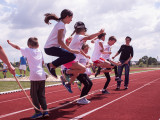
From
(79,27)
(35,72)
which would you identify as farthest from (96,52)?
(35,72)

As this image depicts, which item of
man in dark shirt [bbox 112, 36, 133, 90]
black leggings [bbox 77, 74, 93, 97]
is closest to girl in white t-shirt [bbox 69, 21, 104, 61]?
black leggings [bbox 77, 74, 93, 97]

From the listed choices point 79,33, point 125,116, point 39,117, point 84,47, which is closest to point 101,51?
point 84,47

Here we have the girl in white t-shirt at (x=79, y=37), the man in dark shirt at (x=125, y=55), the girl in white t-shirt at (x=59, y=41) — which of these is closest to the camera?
the girl in white t-shirt at (x=59, y=41)

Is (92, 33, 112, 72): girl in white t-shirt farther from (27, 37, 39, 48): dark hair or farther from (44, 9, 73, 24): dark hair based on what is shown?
(27, 37, 39, 48): dark hair

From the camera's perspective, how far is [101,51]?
25.5 feet

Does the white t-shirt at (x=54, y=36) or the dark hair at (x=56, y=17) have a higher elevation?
the dark hair at (x=56, y=17)

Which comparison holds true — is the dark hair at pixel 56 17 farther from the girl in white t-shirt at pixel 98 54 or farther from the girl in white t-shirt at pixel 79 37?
the girl in white t-shirt at pixel 98 54

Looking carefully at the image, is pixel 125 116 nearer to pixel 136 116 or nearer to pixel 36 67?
pixel 136 116

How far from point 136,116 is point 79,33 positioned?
2698 millimetres

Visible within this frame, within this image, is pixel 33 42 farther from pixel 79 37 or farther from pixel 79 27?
pixel 79 27

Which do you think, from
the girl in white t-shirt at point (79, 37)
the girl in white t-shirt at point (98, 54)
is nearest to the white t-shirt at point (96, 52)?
the girl in white t-shirt at point (98, 54)

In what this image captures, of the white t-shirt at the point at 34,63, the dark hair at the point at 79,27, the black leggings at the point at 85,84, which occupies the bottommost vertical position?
the black leggings at the point at 85,84

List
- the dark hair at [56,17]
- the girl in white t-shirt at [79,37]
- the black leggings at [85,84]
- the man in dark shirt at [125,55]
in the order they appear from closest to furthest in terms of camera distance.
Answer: the dark hair at [56,17] → the girl in white t-shirt at [79,37] → the black leggings at [85,84] → the man in dark shirt at [125,55]

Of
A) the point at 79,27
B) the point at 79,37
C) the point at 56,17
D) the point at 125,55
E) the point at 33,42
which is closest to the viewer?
the point at 33,42
